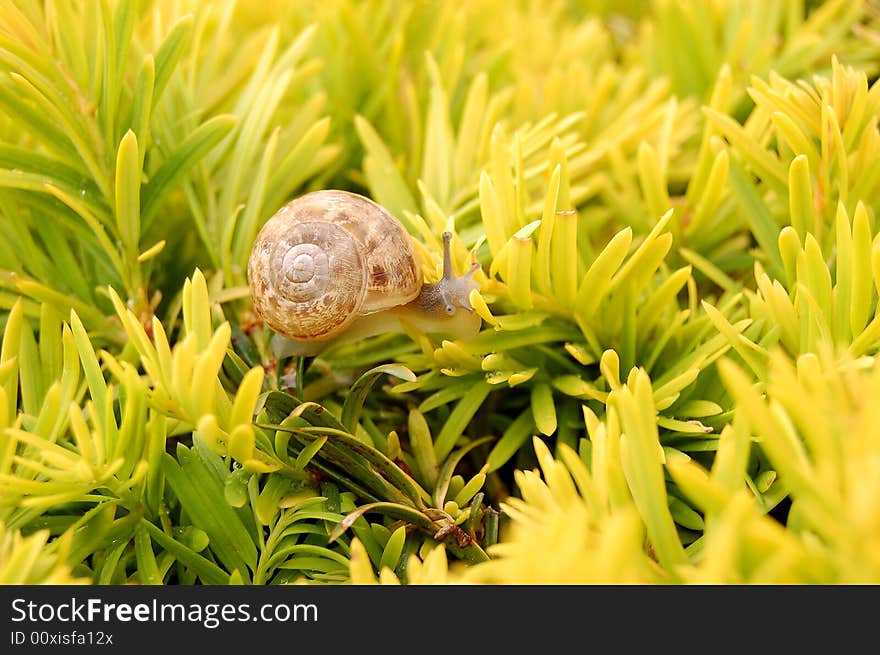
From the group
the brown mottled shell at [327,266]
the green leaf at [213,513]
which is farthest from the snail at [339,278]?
the green leaf at [213,513]

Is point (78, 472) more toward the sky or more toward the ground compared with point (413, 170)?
more toward the ground

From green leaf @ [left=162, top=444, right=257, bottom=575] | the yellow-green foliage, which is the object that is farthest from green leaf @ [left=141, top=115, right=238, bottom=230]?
green leaf @ [left=162, top=444, right=257, bottom=575]

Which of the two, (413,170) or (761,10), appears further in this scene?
(761,10)

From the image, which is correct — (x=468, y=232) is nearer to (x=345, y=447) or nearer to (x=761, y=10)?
(x=345, y=447)

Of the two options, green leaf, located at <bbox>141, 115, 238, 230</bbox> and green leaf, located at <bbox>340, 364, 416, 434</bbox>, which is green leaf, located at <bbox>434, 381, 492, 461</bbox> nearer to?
green leaf, located at <bbox>340, 364, 416, 434</bbox>
